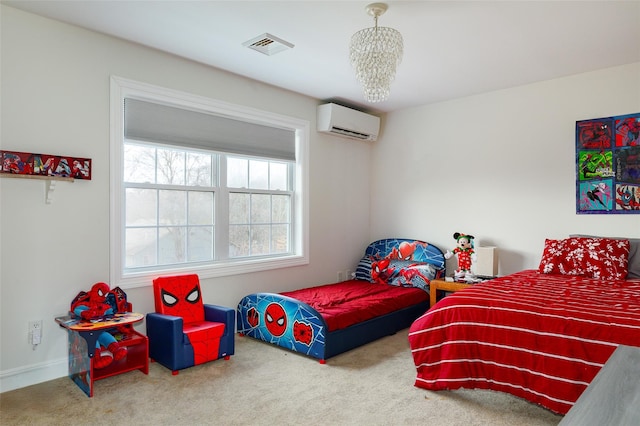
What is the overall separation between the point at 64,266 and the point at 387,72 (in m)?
2.65

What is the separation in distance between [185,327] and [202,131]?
174cm

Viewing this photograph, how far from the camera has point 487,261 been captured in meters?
4.23

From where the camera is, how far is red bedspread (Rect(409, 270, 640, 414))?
2127 millimetres

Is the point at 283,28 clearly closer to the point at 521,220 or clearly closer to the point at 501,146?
the point at 501,146

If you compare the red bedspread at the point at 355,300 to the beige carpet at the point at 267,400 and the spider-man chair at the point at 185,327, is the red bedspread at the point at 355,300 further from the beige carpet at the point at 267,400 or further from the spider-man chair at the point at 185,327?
the spider-man chair at the point at 185,327

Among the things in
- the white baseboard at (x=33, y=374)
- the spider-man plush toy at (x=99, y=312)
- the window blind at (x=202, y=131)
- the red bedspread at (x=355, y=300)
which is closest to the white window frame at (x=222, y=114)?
A: the window blind at (x=202, y=131)

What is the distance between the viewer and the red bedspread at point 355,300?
136 inches

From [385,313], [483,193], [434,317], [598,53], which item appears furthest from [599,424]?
[483,193]

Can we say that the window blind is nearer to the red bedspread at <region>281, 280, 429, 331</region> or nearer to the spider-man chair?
the spider-man chair

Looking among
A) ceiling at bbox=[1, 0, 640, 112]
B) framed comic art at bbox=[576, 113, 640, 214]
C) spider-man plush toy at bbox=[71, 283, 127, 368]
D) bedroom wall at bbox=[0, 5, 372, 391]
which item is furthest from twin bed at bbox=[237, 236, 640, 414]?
ceiling at bbox=[1, 0, 640, 112]

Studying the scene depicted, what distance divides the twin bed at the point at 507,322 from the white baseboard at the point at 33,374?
57.8 inches

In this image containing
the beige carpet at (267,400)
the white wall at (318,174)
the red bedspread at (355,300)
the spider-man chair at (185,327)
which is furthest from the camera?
the red bedspread at (355,300)

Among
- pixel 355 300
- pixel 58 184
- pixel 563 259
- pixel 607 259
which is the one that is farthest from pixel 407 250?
pixel 58 184

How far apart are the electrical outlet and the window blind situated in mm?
1513
